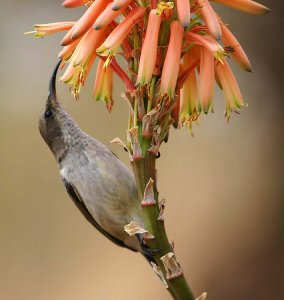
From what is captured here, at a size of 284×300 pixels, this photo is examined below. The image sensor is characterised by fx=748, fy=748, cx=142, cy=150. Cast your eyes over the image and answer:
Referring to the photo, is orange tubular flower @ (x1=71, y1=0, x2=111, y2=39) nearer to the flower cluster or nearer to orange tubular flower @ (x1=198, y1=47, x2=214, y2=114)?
the flower cluster

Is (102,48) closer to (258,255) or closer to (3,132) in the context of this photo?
(258,255)

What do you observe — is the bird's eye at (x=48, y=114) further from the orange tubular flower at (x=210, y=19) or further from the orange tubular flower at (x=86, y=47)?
the orange tubular flower at (x=210, y=19)

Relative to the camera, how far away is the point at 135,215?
11.7ft

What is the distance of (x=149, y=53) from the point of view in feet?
7.98

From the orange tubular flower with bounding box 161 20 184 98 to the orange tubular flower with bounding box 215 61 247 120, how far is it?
0.23 metres

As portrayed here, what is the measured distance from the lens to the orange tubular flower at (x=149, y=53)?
7.98ft

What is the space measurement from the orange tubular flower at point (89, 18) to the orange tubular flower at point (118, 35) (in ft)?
0.29

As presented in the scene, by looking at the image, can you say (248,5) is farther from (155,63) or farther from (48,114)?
(48,114)

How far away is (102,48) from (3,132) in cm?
462

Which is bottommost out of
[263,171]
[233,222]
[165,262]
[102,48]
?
[233,222]

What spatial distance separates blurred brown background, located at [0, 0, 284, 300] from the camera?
20.5ft

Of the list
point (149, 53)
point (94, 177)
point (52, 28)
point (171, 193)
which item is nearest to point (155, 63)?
point (149, 53)

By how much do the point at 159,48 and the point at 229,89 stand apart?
287 mm

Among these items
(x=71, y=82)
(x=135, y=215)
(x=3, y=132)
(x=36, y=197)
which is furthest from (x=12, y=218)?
(x=71, y=82)
